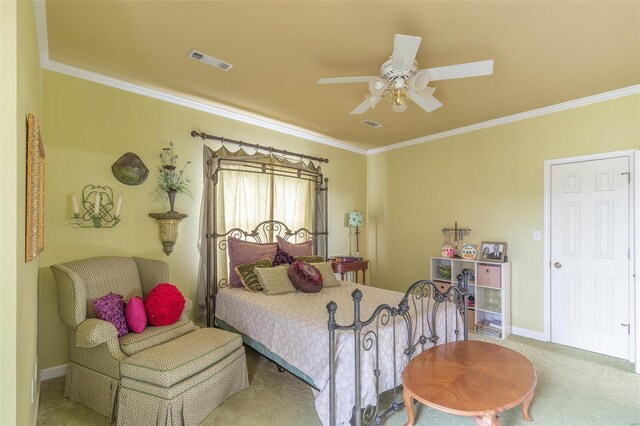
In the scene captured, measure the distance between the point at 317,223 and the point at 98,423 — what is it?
11.0ft

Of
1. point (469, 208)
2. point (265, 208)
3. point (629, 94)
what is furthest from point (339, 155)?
point (629, 94)

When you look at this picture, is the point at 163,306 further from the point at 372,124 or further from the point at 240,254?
the point at 372,124

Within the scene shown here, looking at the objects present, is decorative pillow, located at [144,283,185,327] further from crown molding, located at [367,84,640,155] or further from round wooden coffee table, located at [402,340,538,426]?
crown molding, located at [367,84,640,155]

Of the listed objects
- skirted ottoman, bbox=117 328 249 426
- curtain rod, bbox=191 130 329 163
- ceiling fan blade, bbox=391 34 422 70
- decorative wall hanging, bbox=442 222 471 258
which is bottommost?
skirted ottoman, bbox=117 328 249 426

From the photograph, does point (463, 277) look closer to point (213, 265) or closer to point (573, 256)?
point (573, 256)

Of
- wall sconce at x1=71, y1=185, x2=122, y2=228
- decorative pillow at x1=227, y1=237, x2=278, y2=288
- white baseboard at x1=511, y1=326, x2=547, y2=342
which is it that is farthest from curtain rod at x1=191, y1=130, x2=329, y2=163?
white baseboard at x1=511, y1=326, x2=547, y2=342

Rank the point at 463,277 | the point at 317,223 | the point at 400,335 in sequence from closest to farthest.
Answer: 1. the point at 400,335
2. the point at 463,277
3. the point at 317,223

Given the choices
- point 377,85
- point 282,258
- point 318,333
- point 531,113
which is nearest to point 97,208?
point 282,258

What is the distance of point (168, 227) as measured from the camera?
3352mm

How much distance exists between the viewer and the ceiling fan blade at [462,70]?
204cm

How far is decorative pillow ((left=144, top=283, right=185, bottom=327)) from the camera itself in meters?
2.57

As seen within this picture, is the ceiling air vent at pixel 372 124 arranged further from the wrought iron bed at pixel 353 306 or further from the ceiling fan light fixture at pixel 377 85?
the ceiling fan light fixture at pixel 377 85

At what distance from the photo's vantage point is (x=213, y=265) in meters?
3.67

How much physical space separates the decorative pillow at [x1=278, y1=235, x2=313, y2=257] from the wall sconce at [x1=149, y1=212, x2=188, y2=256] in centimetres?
124
